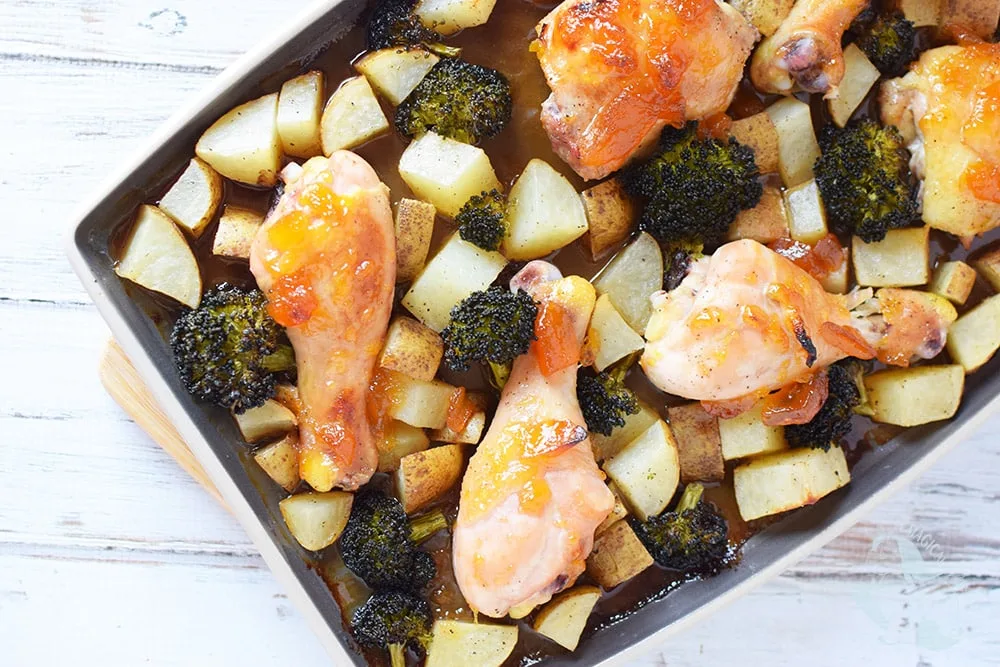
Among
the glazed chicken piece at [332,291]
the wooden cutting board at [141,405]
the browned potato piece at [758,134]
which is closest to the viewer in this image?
the glazed chicken piece at [332,291]

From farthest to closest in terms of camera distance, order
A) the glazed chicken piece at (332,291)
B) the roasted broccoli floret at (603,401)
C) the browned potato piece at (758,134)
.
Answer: the browned potato piece at (758,134) → the roasted broccoli floret at (603,401) → the glazed chicken piece at (332,291)

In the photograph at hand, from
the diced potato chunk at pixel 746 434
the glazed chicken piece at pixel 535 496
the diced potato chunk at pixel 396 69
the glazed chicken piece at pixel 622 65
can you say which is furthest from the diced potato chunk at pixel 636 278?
the diced potato chunk at pixel 396 69

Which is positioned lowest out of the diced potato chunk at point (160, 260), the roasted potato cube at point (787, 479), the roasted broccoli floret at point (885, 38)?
the roasted potato cube at point (787, 479)

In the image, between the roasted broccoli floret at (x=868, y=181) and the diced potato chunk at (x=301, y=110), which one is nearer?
the diced potato chunk at (x=301, y=110)

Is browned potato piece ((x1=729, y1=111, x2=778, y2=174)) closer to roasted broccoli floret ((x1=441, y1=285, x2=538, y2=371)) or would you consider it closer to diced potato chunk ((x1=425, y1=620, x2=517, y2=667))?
roasted broccoli floret ((x1=441, y1=285, x2=538, y2=371))

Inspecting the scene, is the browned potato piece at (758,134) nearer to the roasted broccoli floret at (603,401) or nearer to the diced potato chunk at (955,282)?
the diced potato chunk at (955,282)

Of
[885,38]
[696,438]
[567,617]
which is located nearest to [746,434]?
[696,438]
